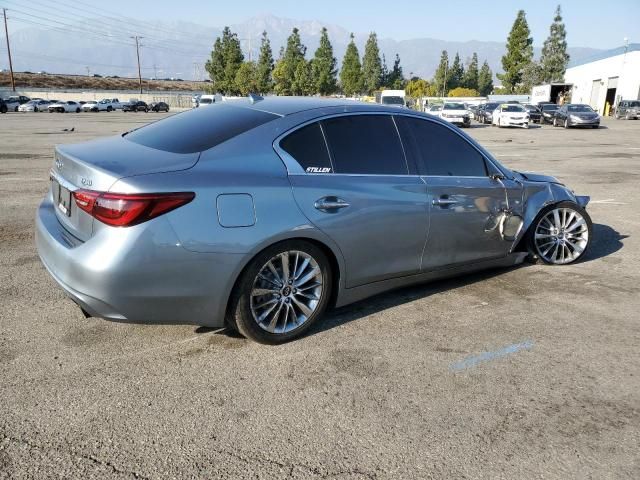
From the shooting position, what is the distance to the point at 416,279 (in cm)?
435

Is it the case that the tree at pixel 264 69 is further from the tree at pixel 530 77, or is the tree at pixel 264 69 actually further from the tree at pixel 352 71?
the tree at pixel 530 77

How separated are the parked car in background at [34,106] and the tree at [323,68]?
43.3 m

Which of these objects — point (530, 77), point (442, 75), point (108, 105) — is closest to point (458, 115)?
point (108, 105)

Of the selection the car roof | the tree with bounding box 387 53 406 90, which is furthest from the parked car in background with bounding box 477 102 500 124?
the tree with bounding box 387 53 406 90

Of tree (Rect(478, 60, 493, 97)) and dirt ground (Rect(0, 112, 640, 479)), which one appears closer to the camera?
dirt ground (Rect(0, 112, 640, 479))

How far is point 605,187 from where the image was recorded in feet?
35.5

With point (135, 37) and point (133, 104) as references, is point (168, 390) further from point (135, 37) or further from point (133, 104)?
point (135, 37)

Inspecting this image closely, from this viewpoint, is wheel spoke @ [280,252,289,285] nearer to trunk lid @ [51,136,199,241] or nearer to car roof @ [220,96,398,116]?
trunk lid @ [51,136,199,241]

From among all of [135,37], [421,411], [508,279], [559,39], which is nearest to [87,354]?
[421,411]

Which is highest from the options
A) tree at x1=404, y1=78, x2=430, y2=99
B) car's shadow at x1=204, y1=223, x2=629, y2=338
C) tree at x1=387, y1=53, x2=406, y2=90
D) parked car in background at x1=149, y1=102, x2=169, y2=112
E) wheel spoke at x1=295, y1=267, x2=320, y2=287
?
tree at x1=387, y1=53, x2=406, y2=90

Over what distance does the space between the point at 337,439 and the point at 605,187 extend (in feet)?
33.0

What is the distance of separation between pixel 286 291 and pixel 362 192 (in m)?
0.88

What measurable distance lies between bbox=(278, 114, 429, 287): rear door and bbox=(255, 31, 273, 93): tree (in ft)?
296

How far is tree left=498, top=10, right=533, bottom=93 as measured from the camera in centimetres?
7250
